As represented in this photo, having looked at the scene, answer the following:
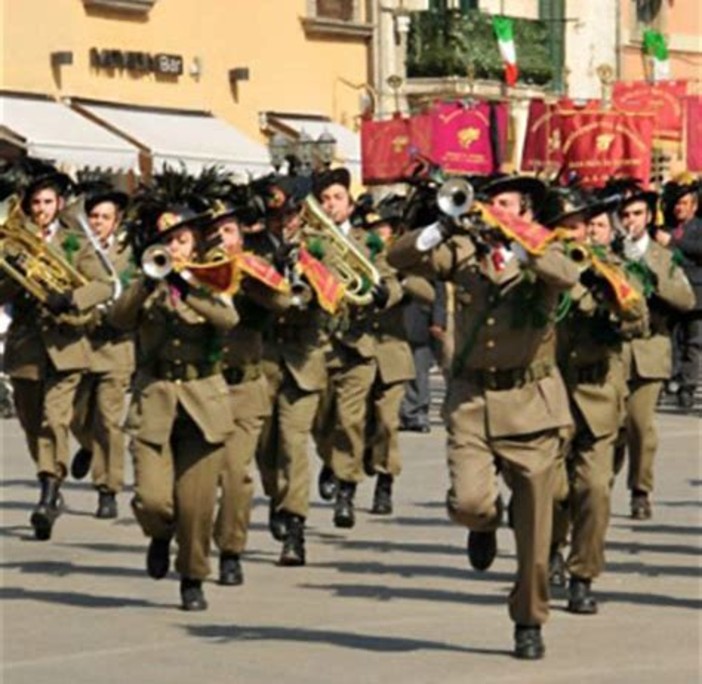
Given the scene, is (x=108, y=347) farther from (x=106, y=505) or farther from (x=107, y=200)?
(x=107, y=200)

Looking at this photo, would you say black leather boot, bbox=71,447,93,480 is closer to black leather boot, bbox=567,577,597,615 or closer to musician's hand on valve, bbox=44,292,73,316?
musician's hand on valve, bbox=44,292,73,316

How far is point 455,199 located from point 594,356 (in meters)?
2.40

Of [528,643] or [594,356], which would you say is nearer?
[528,643]

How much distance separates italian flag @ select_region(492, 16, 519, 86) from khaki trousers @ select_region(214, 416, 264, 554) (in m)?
32.3

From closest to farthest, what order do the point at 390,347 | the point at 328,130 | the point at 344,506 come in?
1. the point at 344,506
2. the point at 390,347
3. the point at 328,130

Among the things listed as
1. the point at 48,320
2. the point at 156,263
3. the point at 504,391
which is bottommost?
the point at 504,391

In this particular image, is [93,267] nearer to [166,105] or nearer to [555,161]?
[555,161]

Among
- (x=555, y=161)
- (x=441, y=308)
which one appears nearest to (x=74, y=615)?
(x=441, y=308)

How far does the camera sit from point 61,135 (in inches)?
1442

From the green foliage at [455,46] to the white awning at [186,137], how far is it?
5.43 meters

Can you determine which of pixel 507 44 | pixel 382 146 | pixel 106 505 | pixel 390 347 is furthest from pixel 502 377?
pixel 507 44

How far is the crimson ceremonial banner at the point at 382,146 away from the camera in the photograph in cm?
3806

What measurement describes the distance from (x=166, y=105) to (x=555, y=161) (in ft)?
18.7

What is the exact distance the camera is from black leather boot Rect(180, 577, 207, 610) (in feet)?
47.0
